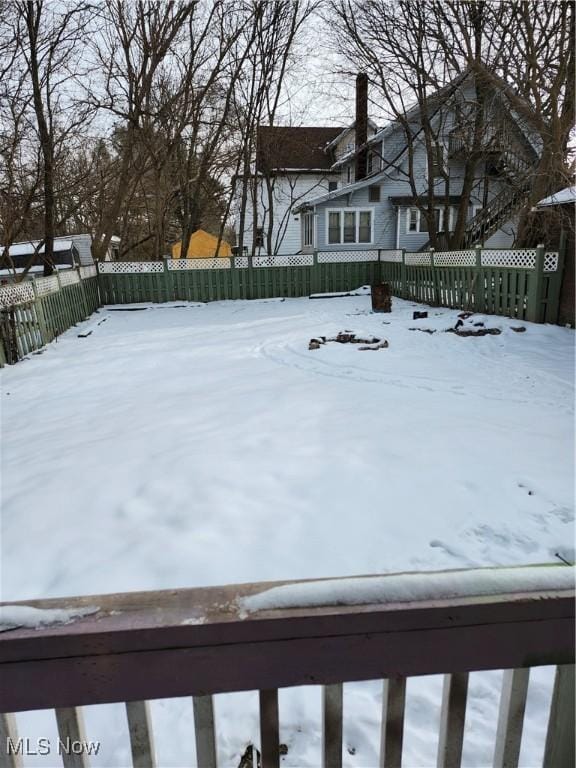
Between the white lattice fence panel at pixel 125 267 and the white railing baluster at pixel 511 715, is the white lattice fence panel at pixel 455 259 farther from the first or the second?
the white railing baluster at pixel 511 715

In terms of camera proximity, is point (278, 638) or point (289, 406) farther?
point (289, 406)

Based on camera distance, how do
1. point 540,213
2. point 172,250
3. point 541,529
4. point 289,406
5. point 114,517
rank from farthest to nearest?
1. point 172,250
2. point 540,213
3. point 289,406
4. point 114,517
5. point 541,529

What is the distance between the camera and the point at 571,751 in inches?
38.3

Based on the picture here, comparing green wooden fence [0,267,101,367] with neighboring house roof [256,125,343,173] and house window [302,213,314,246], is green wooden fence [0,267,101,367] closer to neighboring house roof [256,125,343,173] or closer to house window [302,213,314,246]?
house window [302,213,314,246]

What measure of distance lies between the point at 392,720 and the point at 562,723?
34 cm

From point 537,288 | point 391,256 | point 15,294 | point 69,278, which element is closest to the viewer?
point 15,294

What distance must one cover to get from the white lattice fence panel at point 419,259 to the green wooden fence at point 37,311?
Result: 8841mm

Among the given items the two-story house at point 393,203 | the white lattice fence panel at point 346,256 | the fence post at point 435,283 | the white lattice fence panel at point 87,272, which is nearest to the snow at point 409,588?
the fence post at point 435,283

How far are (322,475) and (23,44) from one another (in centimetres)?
1353

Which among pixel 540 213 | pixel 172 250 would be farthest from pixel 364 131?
pixel 172 250

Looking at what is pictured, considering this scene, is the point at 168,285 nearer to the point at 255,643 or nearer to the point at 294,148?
the point at 294,148

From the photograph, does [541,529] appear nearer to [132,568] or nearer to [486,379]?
[132,568]

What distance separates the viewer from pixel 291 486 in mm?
3328

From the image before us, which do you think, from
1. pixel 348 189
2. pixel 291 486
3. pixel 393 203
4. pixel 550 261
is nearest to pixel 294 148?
pixel 348 189
